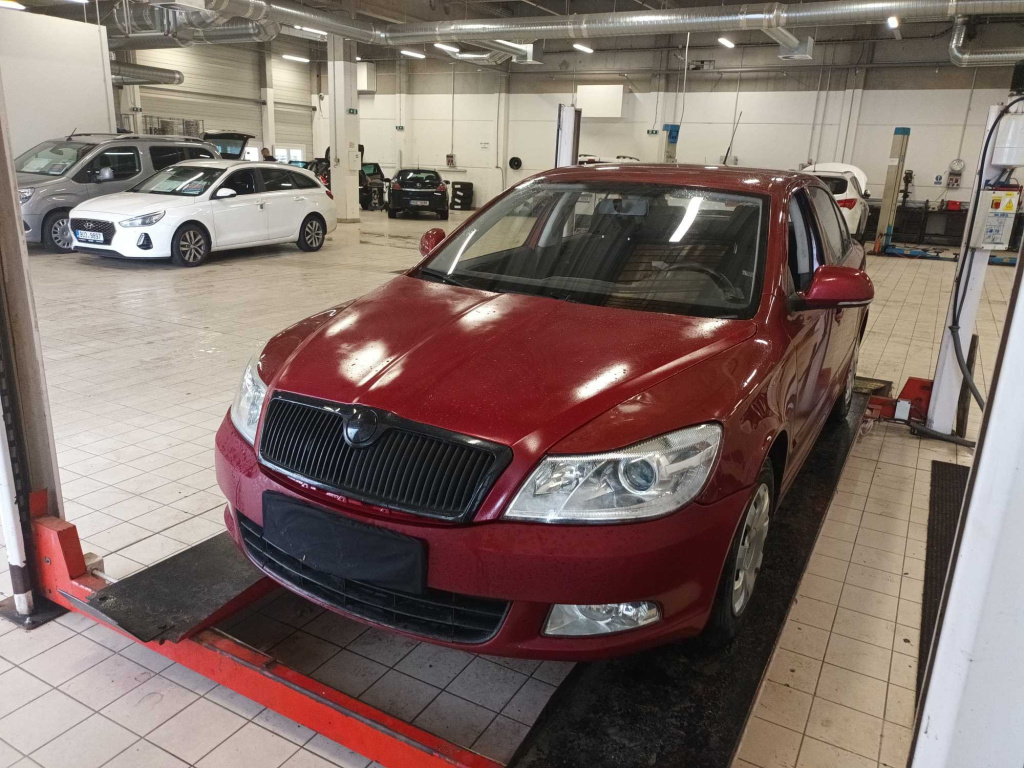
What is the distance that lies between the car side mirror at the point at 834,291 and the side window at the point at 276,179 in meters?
9.26

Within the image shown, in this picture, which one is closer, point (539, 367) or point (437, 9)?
point (539, 367)

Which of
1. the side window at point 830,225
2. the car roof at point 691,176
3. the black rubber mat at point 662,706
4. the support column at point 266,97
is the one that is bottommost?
the black rubber mat at point 662,706

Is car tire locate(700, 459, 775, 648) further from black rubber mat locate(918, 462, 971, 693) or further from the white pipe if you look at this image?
the white pipe

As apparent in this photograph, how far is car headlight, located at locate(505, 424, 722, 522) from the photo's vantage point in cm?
175

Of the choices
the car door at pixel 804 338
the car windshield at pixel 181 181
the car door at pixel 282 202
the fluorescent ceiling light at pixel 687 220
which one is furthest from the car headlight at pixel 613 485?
the car door at pixel 282 202

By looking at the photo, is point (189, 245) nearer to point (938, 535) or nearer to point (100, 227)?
point (100, 227)

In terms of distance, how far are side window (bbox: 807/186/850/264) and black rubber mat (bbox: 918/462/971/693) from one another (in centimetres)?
116

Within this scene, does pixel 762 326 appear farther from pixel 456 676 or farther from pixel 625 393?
pixel 456 676

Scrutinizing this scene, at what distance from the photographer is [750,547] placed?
7.61ft

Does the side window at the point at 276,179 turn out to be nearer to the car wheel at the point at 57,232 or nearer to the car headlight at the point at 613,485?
the car wheel at the point at 57,232

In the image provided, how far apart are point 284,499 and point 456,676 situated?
0.79 m

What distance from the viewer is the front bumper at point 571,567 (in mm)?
1728

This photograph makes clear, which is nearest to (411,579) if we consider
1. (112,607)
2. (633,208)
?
(112,607)

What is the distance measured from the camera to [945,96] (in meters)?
17.3
